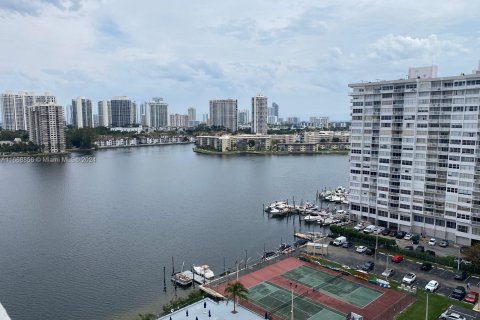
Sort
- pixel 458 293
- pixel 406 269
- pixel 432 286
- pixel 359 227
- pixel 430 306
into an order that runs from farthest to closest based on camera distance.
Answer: pixel 359 227 → pixel 406 269 → pixel 432 286 → pixel 458 293 → pixel 430 306

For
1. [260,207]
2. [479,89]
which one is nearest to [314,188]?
[260,207]

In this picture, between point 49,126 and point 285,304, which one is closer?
point 285,304

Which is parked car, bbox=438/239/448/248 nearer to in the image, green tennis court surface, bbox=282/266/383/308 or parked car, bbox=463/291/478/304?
parked car, bbox=463/291/478/304

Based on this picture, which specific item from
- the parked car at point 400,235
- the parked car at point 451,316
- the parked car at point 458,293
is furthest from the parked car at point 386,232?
the parked car at point 451,316

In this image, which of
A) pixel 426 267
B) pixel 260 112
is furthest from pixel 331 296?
pixel 260 112

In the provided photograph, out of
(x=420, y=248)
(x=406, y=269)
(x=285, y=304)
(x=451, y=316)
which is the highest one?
(x=420, y=248)

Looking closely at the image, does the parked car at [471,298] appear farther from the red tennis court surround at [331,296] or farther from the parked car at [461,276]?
the red tennis court surround at [331,296]

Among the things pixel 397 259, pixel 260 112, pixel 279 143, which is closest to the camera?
pixel 397 259

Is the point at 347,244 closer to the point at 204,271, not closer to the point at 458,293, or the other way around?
the point at 458,293
